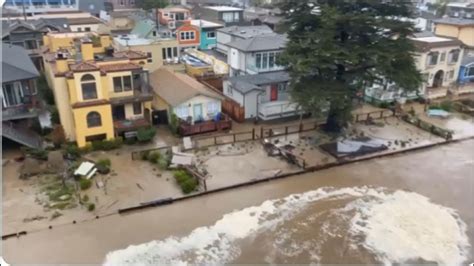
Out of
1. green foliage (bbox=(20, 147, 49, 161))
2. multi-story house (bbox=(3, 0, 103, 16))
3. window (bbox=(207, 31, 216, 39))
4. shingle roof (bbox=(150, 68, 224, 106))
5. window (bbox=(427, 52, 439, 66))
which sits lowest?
green foliage (bbox=(20, 147, 49, 161))

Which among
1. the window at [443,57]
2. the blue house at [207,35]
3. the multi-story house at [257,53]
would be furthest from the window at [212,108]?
the window at [443,57]

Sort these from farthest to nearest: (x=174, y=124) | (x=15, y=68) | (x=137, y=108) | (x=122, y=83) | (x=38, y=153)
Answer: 1. (x=174, y=124)
2. (x=137, y=108)
3. (x=122, y=83)
4. (x=15, y=68)
5. (x=38, y=153)

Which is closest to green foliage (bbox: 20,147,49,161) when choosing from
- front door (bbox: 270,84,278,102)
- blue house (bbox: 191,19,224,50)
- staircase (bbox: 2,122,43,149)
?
staircase (bbox: 2,122,43,149)

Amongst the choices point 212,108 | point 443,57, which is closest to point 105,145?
point 212,108

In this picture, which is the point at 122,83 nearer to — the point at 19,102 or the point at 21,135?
the point at 19,102

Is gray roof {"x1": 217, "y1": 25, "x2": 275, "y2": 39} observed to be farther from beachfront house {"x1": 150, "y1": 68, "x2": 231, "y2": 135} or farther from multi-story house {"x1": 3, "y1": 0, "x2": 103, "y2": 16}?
multi-story house {"x1": 3, "y1": 0, "x2": 103, "y2": 16}

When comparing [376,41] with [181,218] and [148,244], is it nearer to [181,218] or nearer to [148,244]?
[181,218]
